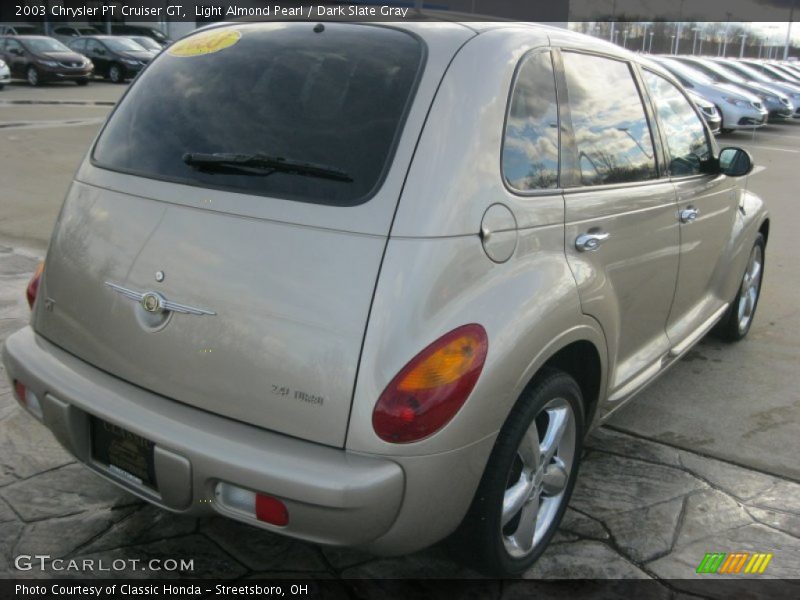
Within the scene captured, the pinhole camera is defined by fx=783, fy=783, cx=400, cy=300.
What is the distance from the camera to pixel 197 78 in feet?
9.04

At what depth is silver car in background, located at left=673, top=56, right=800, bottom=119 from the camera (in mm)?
20547

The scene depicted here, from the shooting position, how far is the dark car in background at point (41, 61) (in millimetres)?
24281

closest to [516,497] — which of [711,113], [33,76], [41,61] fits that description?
[711,113]

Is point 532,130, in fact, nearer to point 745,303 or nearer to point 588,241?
point 588,241

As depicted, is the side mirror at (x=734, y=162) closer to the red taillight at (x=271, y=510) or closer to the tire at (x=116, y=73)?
the red taillight at (x=271, y=510)

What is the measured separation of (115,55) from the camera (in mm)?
27016

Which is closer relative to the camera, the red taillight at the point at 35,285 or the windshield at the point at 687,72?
the red taillight at the point at 35,285

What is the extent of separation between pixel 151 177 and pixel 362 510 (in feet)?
4.36

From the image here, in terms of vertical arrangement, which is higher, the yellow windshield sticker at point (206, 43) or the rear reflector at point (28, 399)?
the yellow windshield sticker at point (206, 43)

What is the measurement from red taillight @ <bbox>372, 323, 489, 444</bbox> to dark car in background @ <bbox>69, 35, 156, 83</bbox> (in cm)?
2718

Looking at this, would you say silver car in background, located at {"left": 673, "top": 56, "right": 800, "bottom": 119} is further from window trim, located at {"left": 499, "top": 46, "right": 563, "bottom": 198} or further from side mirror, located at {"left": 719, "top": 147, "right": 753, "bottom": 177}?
window trim, located at {"left": 499, "top": 46, "right": 563, "bottom": 198}

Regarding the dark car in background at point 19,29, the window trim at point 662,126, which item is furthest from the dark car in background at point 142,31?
the window trim at point 662,126

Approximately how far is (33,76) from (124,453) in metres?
25.8

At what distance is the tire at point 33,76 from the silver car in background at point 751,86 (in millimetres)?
19185
